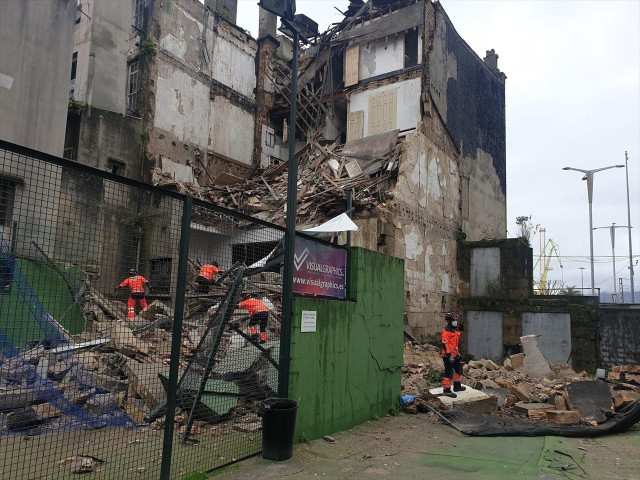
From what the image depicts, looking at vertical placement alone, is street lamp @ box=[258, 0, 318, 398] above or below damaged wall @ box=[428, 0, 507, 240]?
below

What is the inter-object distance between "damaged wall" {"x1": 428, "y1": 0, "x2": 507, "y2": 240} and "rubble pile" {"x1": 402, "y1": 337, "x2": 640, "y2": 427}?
1068cm

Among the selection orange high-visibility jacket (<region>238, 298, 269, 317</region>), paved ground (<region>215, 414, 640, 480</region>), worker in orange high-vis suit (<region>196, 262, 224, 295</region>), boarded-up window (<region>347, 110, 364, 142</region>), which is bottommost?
paved ground (<region>215, 414, 640, 480</region>)

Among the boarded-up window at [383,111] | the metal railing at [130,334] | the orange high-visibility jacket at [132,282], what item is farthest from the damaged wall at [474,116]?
the orange high-visibility jacket at [132,282]

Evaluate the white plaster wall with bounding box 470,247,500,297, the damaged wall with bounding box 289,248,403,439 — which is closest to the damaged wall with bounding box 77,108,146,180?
the damaged wall with bounding box 289,248,403,439

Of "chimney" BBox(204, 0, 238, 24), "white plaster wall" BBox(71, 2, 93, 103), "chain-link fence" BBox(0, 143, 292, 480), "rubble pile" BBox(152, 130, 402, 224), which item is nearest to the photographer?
"chain-link fence" BBox(0, 143, 292, 480)

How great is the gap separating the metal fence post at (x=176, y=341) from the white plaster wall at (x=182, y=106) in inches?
710

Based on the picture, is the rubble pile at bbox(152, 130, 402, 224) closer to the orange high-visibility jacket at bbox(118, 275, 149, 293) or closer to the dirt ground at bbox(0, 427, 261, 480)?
the orange high-visibility jacket at bbox(118, 275, 149, 293)

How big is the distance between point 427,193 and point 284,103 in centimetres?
1076

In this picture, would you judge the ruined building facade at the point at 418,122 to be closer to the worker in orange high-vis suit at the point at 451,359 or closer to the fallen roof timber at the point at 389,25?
the fallen roof timber at the point at 389,25

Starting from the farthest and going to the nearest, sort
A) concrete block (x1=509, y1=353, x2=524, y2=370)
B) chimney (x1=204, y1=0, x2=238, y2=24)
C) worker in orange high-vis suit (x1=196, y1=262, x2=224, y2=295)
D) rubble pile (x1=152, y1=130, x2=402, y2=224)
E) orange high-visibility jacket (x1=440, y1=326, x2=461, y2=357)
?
chimney (x1=204, y1=0, x2=238, y2=24), rubble pile (x1=152, y1=130, x2=402, y2=224), concrete block (x1=509, y1=353, x2=524, y2=370), orange high-visibility jacket (x1=440, y1=326, x2=461, y2=357), worker in orange high-vis suit (x1=196, y1=262, x2=224, y2=295)

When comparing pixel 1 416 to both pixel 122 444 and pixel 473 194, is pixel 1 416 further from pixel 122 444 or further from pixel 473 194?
pixel 473 194

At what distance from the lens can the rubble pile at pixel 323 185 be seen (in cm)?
1788

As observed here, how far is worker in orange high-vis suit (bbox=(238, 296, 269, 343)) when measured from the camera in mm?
8054

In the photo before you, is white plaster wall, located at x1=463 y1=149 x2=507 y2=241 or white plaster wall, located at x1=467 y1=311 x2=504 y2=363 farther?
white plaster wall, located at x1=463 y1=149 x2=507 y2=241
